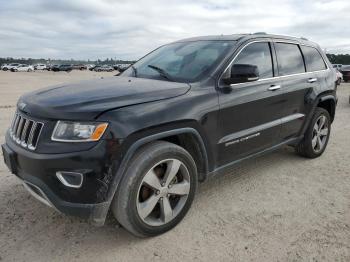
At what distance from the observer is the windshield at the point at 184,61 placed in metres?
3.48

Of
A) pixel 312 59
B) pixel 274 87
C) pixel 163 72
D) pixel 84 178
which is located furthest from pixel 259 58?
pixel 84 178

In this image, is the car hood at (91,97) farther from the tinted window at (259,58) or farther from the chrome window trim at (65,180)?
the tinted window at (259,58)

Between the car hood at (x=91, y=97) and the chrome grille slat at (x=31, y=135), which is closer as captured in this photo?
the car hood at (x=91, y=97)

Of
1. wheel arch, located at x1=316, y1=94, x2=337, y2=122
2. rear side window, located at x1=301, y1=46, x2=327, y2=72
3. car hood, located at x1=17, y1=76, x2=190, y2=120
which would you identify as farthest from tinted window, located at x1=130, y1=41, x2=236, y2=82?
wheel arch, located at x1=316, y1=94, x2=337, y2=122

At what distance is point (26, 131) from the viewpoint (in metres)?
2.79

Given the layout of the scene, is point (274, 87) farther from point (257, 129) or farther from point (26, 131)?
point (26, 131)

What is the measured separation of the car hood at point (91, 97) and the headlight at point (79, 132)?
0.17 ft

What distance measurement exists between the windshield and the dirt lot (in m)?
1.39

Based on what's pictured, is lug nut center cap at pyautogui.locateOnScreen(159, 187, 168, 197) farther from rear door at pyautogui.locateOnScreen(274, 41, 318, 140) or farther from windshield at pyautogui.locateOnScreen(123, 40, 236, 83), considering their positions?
rear door at pyautogui.locateOnScreen(274, 41, 318, 140)

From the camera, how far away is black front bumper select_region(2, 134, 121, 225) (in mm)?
2479

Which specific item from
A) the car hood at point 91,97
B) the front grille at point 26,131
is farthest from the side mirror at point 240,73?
the front grille at point 26,131

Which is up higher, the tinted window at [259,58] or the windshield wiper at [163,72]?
the tinted window at [259,58]

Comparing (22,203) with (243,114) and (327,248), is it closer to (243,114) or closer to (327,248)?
(243,114)

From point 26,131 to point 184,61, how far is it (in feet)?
5.96
